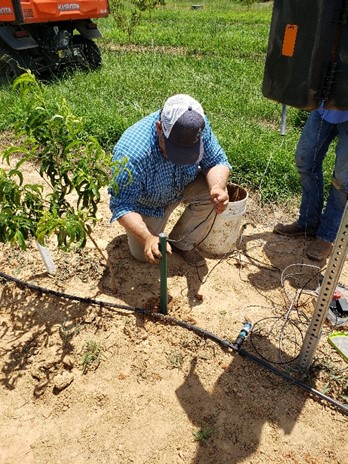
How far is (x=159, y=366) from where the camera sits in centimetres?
224

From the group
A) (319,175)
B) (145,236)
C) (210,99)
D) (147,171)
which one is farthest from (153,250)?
(210,99)

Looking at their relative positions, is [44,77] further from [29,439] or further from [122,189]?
[29,439]

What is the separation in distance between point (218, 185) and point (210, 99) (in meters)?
3.62

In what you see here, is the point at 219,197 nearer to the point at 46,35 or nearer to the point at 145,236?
the point at 145,236

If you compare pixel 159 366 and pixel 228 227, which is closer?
pixel 159 366

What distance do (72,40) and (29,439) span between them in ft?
23.6

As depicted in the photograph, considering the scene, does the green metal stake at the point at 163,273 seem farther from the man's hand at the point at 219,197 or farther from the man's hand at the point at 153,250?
the man's hand at the point at 219,197

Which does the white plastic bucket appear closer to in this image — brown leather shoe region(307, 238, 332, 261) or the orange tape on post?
brown leather shoe region(307, 238, 332, 261)

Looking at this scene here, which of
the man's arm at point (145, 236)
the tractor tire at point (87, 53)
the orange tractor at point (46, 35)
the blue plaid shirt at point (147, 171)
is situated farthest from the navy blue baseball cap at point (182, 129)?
the tractor tire at point (87, 53)

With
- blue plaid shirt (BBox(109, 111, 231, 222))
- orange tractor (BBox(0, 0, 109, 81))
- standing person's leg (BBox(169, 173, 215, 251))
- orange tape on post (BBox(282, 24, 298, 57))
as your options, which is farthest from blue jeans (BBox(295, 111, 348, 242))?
orange tractor (BBox(0, 0, 109, 81))

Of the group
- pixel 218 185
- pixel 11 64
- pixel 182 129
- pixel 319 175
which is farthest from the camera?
pixel 11 64

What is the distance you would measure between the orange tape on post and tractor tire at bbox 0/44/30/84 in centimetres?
578

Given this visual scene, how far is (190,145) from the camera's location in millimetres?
2217

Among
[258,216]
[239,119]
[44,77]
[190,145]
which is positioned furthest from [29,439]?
[44,77]
